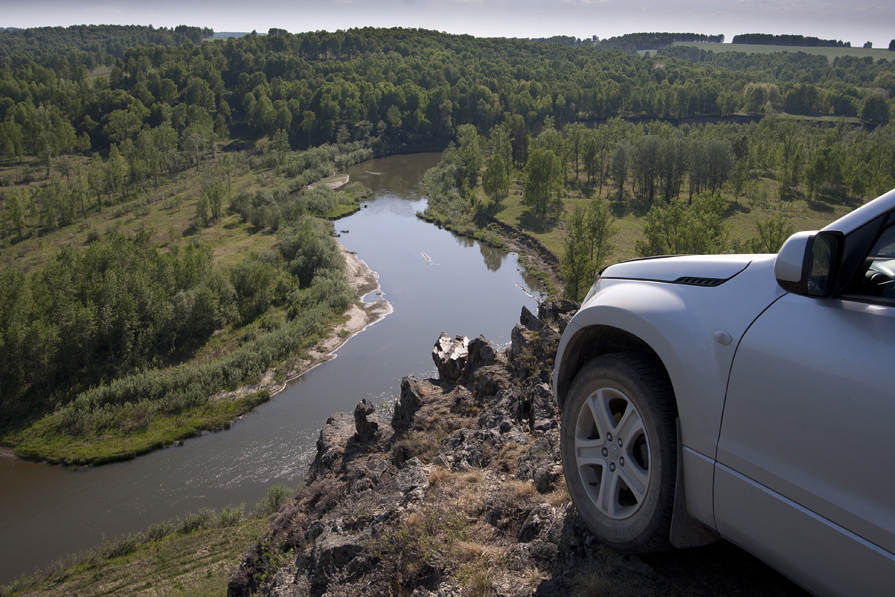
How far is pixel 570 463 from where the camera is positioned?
4949mm

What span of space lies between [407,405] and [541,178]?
173ft

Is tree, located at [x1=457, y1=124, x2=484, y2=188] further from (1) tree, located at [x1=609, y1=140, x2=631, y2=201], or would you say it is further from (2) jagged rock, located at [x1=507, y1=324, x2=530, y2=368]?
(2) jagged rock, located at [x1=507, y1=324, x2=530, y2=368]

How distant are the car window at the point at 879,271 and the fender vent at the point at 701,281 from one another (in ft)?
2.73

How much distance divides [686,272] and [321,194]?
209 ft

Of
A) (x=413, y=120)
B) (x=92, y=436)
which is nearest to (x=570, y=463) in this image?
(x=92, y=436)

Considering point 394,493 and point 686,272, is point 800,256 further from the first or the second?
point 394,493

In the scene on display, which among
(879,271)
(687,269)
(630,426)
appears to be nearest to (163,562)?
(630,426)

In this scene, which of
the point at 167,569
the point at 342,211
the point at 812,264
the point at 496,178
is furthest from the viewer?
the point at 496,178

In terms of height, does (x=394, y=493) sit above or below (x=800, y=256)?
below

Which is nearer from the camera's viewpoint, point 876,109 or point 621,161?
point 621,161

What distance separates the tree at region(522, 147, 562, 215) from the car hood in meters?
58.9

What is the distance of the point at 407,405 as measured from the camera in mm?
12773

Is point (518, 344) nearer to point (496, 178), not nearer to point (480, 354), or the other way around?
point (480, 354)

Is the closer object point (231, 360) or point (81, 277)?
point (231, 360)
